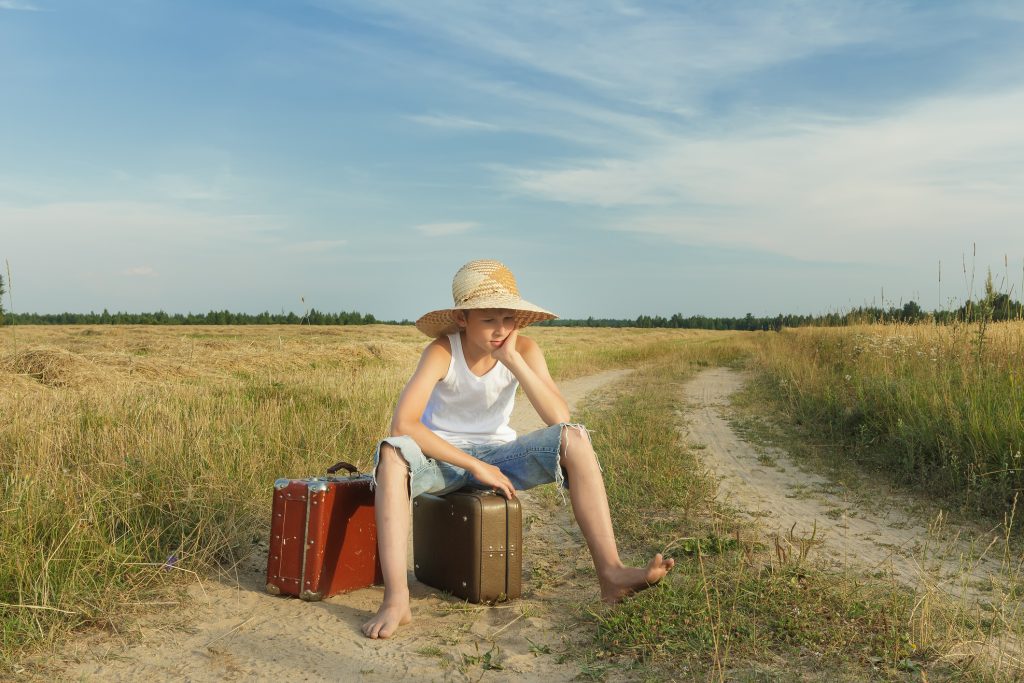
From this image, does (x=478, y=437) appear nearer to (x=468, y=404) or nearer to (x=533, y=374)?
(x=468, y=404)

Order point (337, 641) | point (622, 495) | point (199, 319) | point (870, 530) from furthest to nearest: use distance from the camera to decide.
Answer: point (199, 319) < point (622, 495) < point (870, 530) < point (337, 641)

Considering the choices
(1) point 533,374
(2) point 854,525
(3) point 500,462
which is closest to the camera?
(1) point 533,374

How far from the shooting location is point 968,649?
125 inches

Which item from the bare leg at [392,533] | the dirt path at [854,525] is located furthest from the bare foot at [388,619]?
the dirt path at [854,525]

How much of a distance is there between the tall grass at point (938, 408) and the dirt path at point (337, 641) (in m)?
3.88

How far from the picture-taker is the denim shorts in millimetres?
3881

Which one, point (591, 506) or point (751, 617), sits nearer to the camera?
point (751, 617)

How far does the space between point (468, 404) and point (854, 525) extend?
3.39 metres

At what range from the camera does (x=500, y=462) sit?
420cm

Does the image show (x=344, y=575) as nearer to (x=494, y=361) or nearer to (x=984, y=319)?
(x=494, y=361)

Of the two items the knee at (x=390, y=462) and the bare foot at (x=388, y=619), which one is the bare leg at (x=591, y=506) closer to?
the knee at (x=390, y=462)

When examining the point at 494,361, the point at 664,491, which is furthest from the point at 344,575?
the point at 664,491

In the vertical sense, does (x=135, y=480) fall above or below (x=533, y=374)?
below

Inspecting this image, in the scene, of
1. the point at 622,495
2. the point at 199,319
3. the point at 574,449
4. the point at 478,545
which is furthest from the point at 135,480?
the point at 199,319
